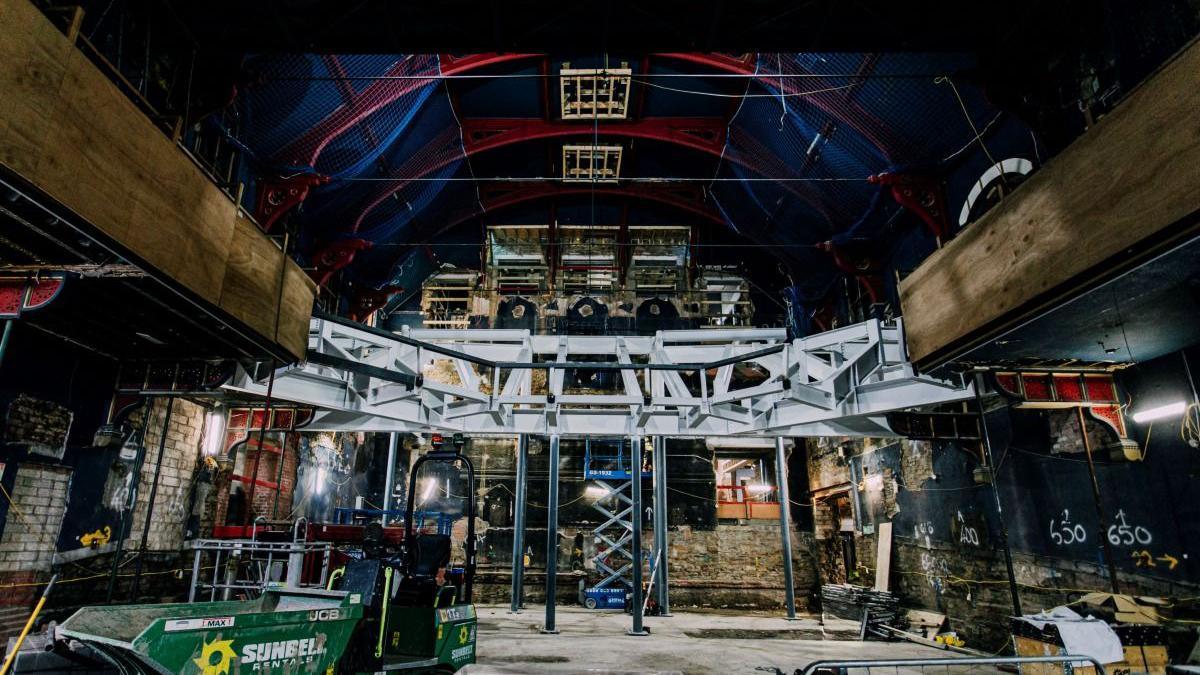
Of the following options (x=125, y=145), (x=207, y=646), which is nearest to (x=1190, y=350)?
(x=207, y=646)

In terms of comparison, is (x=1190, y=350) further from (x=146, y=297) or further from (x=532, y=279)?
(x=532, y=279)

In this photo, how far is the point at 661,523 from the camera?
14484mm

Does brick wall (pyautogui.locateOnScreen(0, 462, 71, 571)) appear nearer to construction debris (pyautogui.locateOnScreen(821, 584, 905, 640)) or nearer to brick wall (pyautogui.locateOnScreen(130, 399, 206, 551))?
brick wall (pyautogui.locateOnScreen(130, 399, 206, 551))

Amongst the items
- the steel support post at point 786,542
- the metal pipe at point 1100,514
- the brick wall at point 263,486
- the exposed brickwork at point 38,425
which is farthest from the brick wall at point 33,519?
the metal pipe at point 1100,514

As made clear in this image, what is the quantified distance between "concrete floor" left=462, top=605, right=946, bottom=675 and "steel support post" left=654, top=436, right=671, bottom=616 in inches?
19.6

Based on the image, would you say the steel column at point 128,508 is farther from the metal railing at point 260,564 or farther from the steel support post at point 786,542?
the steel support post at point 786,542

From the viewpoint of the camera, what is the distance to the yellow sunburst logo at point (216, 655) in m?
3.62

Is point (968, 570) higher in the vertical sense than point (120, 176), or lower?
lower

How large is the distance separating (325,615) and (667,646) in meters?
6.78

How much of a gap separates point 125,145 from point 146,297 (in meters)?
1.46

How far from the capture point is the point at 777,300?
2053 cm

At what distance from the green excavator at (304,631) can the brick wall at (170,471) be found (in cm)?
486

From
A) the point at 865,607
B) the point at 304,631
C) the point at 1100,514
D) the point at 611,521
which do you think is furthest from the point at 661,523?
the point at 304,631

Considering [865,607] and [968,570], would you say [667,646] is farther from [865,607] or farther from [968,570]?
[968,570]
